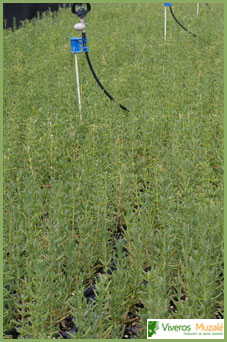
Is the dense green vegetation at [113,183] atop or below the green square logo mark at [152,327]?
atop

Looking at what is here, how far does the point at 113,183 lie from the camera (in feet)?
13.7

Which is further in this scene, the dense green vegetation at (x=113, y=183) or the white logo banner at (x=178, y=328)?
the dense green vegetation at (x=113, y=183)

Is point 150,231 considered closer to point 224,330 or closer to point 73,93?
point 224,330

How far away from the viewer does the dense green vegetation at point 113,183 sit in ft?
9.48

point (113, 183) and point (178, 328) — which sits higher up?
point (113, 183)

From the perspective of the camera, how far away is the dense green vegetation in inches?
114

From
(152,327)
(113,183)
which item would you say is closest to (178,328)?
(152,327)

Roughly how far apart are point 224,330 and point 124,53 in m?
6.73

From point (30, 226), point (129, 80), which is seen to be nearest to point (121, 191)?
point (30, 226)

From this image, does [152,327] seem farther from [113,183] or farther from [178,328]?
[113,183]

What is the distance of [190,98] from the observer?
6211mm

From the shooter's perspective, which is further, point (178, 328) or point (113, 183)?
point (113, 183)

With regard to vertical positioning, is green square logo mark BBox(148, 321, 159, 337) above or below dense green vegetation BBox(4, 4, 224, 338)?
below

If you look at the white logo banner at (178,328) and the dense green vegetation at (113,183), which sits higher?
the dense green vegetation at (113,183)
